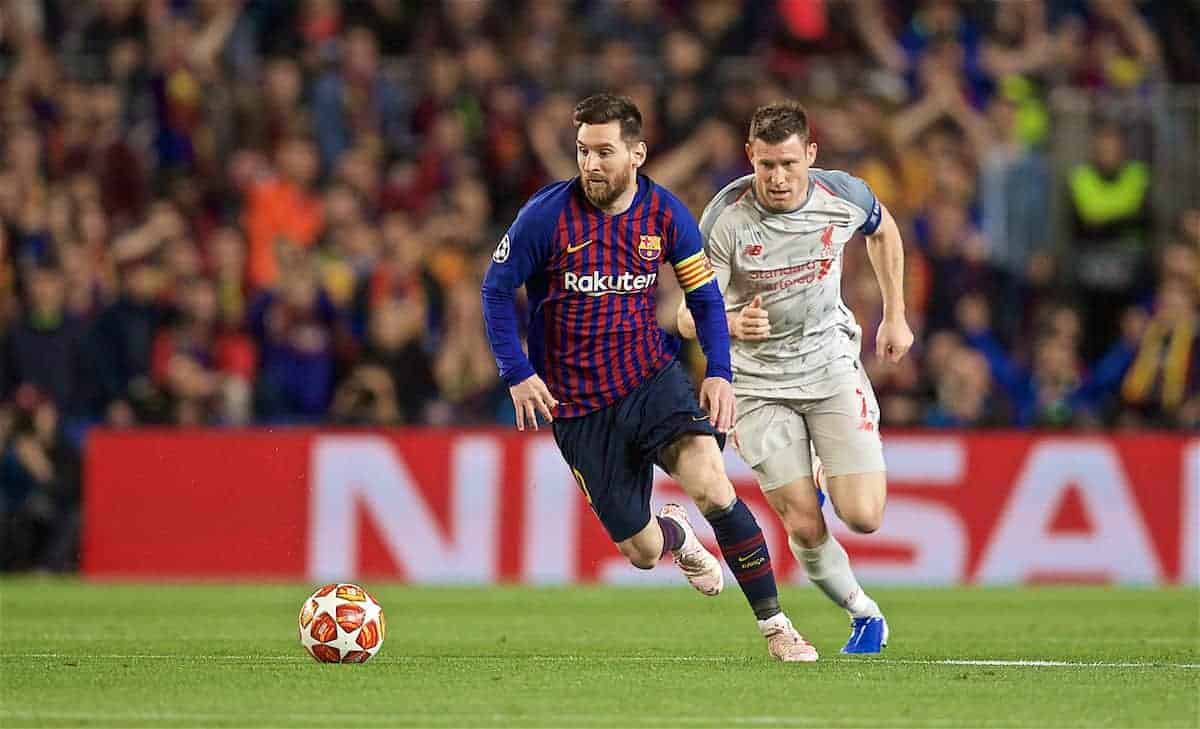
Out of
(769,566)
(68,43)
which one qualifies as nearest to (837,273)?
(769,566)

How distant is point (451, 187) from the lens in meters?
17.9

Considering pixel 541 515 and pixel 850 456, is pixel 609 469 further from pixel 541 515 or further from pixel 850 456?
pixel 541 515

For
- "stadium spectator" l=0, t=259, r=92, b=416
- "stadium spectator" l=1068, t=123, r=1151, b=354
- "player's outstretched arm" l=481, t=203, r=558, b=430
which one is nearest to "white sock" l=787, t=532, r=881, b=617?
"player's outstretched arm" l=481, t=203, r=558, b=430

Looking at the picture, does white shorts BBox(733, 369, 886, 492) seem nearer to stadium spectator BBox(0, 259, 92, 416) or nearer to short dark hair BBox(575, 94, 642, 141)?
short dark hair BBox(575, 94, 642, 141)

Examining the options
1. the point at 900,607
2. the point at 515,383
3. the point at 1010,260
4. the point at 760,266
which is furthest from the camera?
the point at 1010,260

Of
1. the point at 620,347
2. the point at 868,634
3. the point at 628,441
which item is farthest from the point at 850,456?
the point at 620,347

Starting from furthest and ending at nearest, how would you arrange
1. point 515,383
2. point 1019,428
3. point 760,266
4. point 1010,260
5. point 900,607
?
point 1010,260, point 1019,428, point 900,607, point 760,266, point 515,383

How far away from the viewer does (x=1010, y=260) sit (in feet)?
59.6

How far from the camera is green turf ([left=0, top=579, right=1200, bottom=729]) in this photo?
7383mm

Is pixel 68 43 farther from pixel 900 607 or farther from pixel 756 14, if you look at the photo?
pixel 900 607

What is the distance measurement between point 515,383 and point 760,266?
141cm

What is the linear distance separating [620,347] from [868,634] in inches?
70.6

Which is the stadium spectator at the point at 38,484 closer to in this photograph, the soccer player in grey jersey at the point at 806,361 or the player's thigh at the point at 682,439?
the soccer player in grey jersey at the point at 806,361

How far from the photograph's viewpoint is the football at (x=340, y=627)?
9.07m
